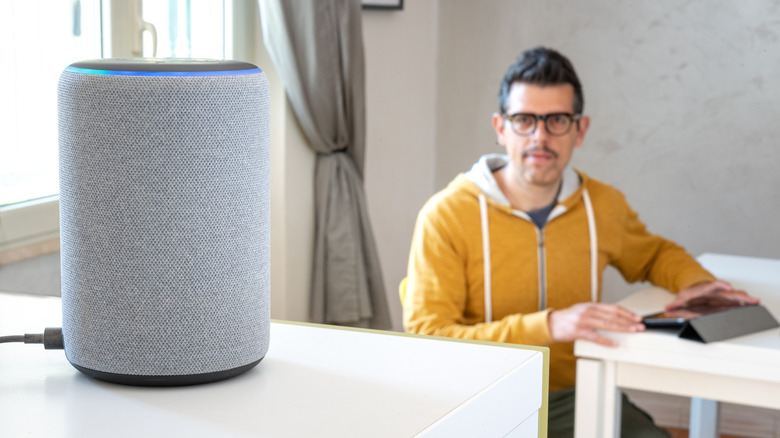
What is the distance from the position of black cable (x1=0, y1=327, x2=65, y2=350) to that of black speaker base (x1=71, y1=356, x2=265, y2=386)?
4cm

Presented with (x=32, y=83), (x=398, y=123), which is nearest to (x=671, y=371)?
(x=32, y=83)

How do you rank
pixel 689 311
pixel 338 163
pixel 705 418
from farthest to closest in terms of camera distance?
pixel 338 163, pixel 705 418, pixel 689 311

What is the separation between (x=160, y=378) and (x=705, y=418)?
1.88 meters

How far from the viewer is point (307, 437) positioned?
0.52 meters

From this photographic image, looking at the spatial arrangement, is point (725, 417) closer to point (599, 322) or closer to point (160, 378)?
point (599, 322)

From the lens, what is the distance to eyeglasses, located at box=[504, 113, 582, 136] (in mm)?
2100

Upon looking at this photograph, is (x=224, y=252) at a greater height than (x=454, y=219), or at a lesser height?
greater

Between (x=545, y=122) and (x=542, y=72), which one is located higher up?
(x=542, y=72)

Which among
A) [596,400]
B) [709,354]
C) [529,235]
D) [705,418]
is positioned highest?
[529,235]

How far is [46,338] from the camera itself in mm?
657

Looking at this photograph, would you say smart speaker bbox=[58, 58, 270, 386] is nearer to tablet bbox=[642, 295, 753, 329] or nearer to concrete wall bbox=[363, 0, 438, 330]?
tablet bbox=[642, 295, 753, 329]

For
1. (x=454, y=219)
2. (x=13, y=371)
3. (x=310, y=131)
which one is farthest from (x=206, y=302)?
(x=310, y=131)

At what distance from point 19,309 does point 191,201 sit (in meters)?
0.29

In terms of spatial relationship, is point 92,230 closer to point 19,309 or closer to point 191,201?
point 191,201
